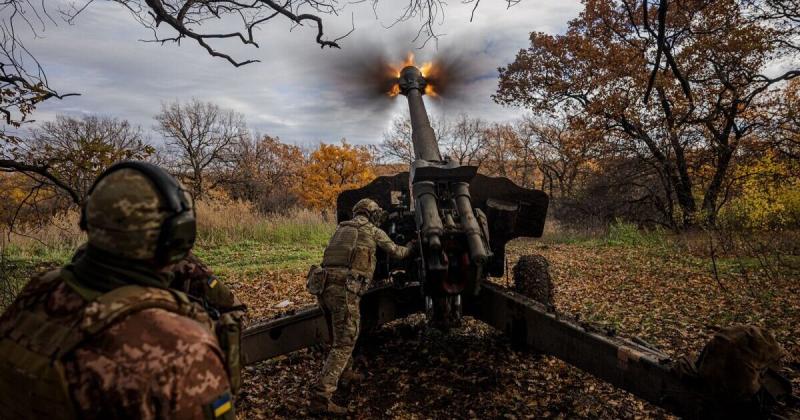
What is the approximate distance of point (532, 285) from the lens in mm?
5750

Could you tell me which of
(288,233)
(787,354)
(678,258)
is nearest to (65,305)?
(787,354)

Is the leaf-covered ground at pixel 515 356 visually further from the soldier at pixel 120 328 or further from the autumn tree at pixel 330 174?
the autumn tree at pixel 330 174

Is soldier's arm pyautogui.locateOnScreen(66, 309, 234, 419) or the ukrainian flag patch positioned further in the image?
the ukrainian flag patch

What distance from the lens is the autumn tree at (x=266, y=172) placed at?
35.4 m

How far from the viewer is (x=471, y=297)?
16.9 feet

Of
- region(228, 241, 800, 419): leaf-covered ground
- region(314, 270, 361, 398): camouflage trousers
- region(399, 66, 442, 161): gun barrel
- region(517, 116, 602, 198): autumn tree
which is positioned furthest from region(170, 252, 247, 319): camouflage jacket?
region(517, 116, 602, 198): autumn tree

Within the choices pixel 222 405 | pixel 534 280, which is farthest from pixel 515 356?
pixel 222 405

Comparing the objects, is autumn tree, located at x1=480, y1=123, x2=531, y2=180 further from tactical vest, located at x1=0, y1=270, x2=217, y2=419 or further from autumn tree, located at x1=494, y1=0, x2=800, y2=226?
tactical vest, located at x1=0, y1=270, x2=217, y2=419

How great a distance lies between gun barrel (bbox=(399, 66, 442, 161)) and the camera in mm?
5773

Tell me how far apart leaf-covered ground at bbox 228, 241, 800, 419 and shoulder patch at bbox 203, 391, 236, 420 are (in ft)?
9.10

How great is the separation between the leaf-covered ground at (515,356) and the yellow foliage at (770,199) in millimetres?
3146

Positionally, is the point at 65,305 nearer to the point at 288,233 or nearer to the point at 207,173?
the point at 288,233

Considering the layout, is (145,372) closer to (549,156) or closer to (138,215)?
(138,215)

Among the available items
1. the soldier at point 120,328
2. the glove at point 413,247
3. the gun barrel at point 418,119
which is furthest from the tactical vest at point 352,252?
the soldier at point 120,328
